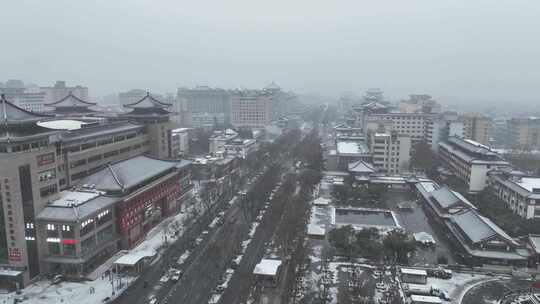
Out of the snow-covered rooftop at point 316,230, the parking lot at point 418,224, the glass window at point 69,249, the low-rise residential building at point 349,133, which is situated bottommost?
the parking lot at point 418,224

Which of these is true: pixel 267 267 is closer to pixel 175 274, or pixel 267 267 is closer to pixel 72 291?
pixel 175 274

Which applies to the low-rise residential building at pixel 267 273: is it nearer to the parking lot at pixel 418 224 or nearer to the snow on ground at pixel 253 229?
the snow on ground at pixel 253 229

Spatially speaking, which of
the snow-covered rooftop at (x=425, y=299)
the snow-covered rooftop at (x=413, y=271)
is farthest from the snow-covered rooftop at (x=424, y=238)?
the snow-covered rooftop at (x=425, y=299)

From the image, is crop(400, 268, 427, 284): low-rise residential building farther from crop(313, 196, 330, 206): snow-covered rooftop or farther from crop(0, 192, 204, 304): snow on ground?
crop(0, 192, 204, 304): snow on ground

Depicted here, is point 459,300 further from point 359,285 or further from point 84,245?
point 84,245

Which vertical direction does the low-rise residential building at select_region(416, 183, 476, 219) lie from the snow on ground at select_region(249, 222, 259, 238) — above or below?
above

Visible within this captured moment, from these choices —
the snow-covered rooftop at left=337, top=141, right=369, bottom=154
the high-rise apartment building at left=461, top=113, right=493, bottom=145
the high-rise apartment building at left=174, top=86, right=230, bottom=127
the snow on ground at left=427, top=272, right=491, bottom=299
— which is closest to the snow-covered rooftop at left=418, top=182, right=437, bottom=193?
the snow-covered rooftop at left=337, top=141, right=369, bottom=154

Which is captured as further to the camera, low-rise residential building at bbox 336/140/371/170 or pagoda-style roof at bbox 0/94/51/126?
low-rise residential building at bbox 336/140/371/170
